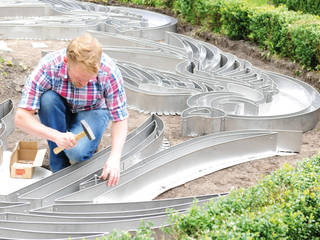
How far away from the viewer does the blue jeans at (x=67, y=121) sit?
18.5 ft

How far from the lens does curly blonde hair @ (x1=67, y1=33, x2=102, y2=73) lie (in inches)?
183

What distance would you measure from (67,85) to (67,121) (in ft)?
1.97

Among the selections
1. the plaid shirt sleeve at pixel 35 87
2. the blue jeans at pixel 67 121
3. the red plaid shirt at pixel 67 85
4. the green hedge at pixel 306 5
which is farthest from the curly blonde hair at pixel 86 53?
the green hedge at pixel 306 5

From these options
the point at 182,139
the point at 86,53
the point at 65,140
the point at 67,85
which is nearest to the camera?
the point at 86,53

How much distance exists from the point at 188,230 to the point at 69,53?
1871mm

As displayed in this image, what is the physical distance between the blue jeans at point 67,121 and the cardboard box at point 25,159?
0.37 m

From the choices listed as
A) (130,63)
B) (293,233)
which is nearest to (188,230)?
(293,233)

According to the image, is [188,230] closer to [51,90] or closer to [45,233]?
[45,233]

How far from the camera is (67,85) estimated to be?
555 cm

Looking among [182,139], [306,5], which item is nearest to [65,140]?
[182,139]

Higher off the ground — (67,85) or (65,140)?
(67,85)

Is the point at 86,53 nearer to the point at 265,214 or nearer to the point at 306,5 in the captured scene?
the point at 265,214

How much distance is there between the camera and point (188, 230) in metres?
4.43

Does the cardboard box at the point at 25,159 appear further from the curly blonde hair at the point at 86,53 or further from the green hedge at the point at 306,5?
the green hedge at the point at 306,5
